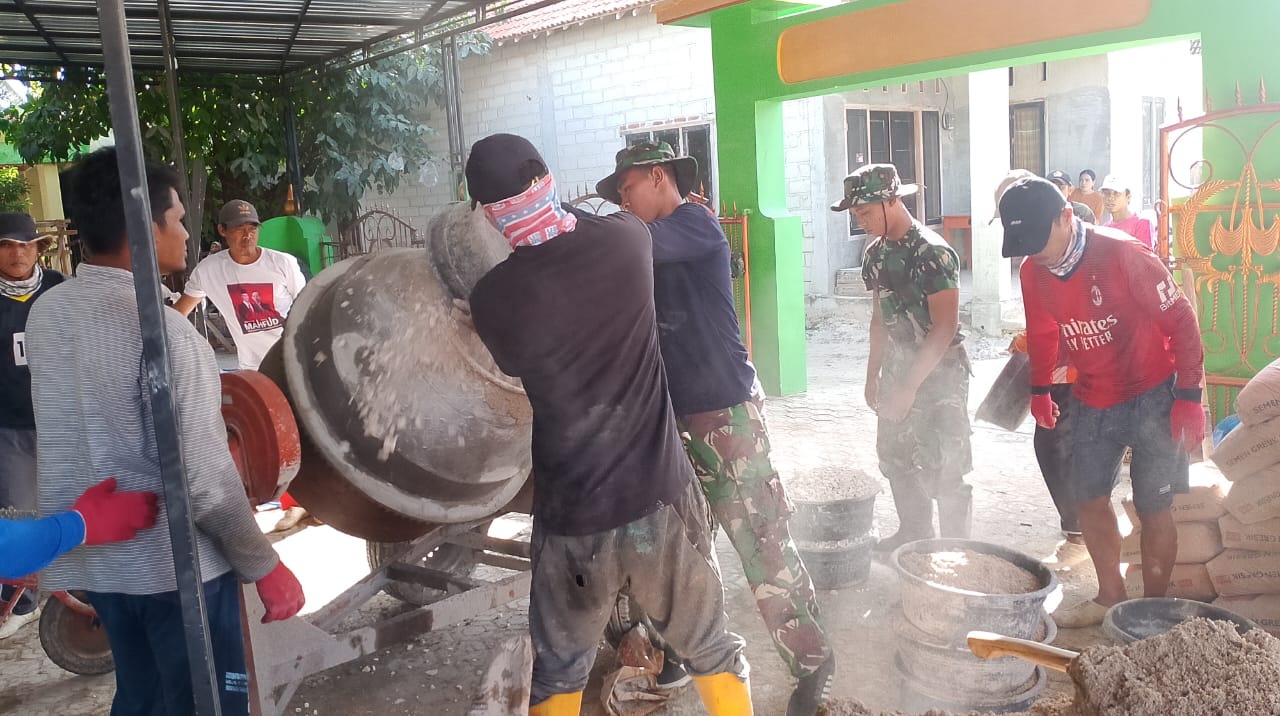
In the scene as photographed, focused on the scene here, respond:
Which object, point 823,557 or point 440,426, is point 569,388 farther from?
point 823,557

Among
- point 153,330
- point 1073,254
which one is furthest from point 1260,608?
point 153,330

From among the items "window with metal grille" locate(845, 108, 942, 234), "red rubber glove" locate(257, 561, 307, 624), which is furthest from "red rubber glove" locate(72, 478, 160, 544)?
"window with metal grille" locate(845, 108, 942, 234)

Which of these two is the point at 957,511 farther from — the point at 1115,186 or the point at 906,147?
the point at 906,147

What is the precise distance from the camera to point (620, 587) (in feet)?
8.35

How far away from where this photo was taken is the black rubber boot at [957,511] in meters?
4.44

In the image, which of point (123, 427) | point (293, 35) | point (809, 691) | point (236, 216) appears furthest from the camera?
point (293, 35)

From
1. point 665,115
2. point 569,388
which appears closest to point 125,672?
point 569,388

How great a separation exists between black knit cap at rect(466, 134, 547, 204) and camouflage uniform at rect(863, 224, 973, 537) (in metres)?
2.50

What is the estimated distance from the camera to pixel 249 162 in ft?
40.4

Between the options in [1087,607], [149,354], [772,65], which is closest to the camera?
[149,354]

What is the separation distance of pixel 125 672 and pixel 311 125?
1122 centimetres

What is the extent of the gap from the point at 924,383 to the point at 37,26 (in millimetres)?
7604

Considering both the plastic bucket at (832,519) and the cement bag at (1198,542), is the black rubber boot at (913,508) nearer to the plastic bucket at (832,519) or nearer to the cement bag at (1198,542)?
the plastic bucket at (832,519)

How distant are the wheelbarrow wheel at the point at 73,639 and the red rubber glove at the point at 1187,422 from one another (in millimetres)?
4285
